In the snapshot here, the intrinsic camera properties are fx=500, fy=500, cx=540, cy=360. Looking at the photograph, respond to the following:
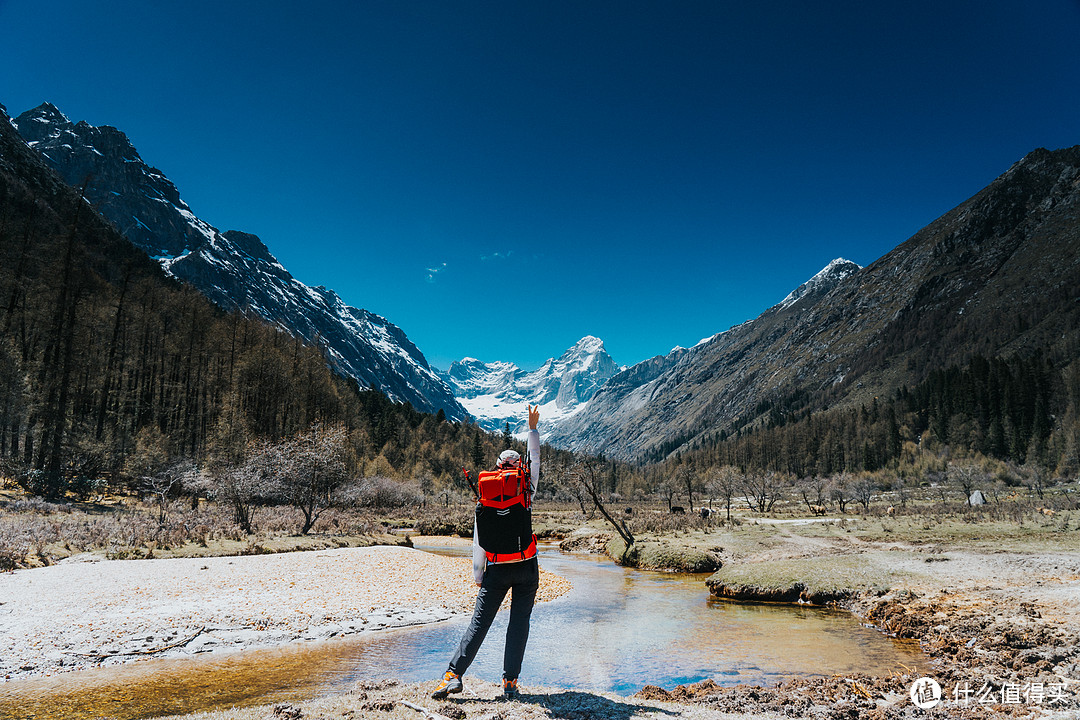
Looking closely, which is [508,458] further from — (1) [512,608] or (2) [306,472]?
(2) [306,472]

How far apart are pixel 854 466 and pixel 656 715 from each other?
149m

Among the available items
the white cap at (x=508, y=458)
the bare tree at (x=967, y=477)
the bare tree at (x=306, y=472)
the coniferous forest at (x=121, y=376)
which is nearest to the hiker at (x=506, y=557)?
the white cap at (x=508, y=458)

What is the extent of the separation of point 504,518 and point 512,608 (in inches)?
48.1

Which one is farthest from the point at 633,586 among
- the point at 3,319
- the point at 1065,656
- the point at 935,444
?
the point at 935,444

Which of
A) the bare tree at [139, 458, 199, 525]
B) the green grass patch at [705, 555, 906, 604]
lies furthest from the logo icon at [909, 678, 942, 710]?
the bare tree at [139, 458, 199, 525]

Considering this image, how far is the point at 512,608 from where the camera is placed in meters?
6.97

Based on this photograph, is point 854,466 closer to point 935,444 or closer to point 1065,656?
point 935,444

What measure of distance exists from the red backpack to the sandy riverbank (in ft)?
26.8

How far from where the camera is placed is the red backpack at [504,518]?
709cm

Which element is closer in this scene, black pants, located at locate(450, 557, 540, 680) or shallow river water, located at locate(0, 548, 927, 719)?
black pants, located at locate(450, 557, 540, 680)

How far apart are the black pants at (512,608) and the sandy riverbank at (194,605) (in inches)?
295

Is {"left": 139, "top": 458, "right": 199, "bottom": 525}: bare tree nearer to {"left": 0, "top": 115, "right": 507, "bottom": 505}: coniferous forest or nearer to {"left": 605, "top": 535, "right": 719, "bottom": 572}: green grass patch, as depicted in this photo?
{"left": 0, "top": 115, "right": 507, "bottom": 505}: coniferous forest

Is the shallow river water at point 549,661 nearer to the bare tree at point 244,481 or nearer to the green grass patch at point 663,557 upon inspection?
the green grass patch at point 663,557

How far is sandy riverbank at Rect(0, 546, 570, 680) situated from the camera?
33.3 feet
